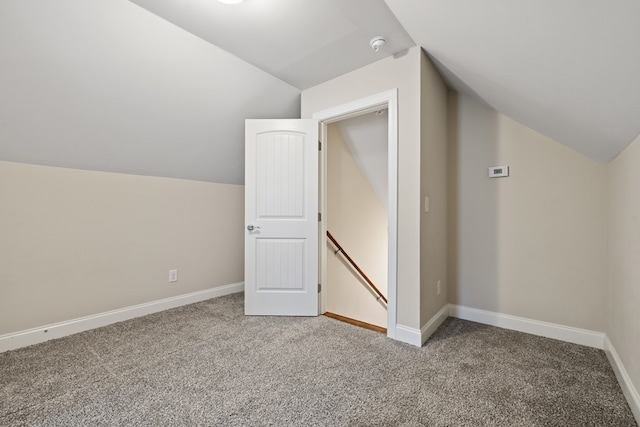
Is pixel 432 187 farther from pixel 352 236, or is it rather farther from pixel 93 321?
pixel 93 321

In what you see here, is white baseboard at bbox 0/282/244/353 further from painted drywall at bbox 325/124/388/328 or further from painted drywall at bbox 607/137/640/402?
painted drywall at bbox 607/137/640/402

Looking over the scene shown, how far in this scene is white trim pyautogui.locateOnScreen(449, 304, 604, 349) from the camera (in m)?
2.19

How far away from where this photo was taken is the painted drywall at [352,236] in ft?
12.3

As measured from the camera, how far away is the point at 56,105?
197 cm

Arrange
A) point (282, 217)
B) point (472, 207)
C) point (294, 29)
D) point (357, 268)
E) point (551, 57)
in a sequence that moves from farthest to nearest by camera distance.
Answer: point (357, 268), point (282, 217), point (472, 207), point (294, 29), point (551, 57)

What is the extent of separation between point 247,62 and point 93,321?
2.66 m

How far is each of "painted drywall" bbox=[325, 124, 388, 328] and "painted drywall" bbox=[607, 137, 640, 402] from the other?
2355 mm

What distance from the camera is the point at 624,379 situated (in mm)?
1645

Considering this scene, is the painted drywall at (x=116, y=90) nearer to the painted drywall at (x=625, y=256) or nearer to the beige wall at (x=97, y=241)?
the beige wall at (x=97, y=241)


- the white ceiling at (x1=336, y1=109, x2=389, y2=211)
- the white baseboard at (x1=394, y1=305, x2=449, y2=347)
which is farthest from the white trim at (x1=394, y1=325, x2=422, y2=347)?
the white ceiling at (x1=336, y1=109, x2=389, y2=211)

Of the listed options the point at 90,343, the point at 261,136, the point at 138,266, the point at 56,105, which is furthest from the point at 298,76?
the point at 90,343

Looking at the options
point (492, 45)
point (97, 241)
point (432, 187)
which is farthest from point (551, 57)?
point (97, 241)

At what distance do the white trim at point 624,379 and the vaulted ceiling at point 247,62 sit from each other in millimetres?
1346

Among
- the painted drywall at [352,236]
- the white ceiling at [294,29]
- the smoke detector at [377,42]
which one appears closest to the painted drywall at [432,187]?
the smoke detector at [377,42]
